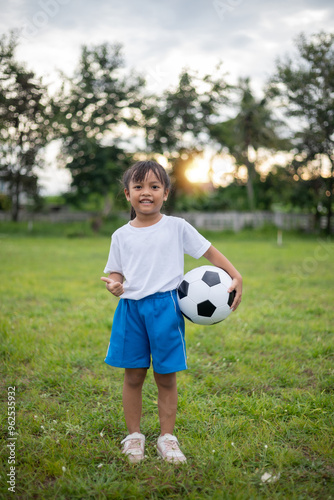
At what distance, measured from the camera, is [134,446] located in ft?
7.35

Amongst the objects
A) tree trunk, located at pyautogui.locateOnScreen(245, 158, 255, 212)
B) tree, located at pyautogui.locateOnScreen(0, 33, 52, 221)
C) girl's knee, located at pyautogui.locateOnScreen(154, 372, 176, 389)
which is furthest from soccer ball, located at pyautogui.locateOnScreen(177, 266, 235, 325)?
tree trunk, located at pyautogui.locateOnScreen(245, 158, 255, 212)

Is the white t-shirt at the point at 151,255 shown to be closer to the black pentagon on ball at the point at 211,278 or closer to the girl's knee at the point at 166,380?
the black pentagon on ball at the point at 211,278

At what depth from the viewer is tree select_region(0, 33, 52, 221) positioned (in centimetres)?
2052

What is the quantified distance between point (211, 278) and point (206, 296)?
0.44ft

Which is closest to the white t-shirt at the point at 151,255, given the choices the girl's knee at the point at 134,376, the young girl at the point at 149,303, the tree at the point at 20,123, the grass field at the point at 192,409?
the young girl at the point at 149,303

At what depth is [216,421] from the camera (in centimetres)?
257

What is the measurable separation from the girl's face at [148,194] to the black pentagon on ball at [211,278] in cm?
50

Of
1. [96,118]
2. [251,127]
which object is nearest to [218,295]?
[96,118]

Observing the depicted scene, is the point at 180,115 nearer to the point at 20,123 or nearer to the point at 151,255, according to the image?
the point at 20,123

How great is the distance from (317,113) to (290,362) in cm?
2073

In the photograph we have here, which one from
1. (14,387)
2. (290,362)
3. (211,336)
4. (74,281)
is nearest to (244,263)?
(74,281)

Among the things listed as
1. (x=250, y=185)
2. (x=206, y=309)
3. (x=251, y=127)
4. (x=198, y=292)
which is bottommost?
(x=206, y=309)

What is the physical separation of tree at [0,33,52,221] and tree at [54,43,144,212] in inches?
43.5

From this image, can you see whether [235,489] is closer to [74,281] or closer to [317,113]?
[74,281]
